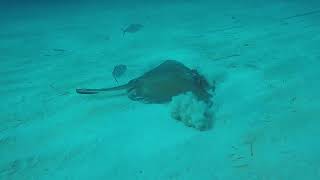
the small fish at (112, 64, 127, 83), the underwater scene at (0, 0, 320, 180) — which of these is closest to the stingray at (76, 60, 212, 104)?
the underwater scene at (0, 0, 320, 180)

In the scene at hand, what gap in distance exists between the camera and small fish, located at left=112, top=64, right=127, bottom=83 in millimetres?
5945

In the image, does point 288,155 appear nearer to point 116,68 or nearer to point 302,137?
point 302,137

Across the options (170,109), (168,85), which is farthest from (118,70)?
(170,109)

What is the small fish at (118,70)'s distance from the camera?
5.94m

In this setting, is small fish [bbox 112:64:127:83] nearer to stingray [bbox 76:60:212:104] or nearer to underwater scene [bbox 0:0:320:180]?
underwater scene [bbox 0:0:320:180]

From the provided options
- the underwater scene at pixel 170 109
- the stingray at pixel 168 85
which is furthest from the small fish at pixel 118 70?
the stingray at pixel 168 85

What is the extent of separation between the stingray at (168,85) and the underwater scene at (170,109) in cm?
1

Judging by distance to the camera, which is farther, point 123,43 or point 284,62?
point 123,43

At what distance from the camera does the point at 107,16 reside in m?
12.7

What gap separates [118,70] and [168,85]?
1.92 meters

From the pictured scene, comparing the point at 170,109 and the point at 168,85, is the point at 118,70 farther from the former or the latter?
the point at 170,109

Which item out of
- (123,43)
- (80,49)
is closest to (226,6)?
(123,43)

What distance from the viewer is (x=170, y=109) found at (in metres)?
4.26

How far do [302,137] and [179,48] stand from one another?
397cm
